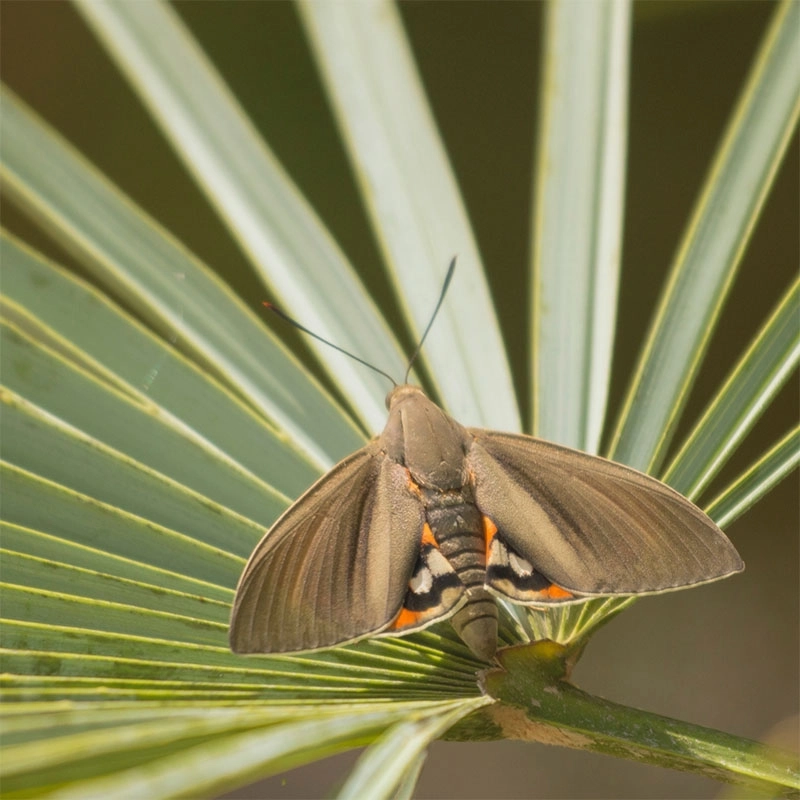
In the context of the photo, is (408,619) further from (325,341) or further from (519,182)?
(519,182)

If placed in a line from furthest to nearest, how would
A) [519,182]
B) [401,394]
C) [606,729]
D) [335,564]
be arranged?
[519,182] → [401,394] → [335,564] → [606,729]

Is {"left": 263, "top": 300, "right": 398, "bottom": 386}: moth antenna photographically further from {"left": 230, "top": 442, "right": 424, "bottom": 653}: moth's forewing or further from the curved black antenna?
{"left": 230, "top": 442, "right": 424, "bottom": 653}: moth's forewing

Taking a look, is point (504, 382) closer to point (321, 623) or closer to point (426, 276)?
point (426, 276)

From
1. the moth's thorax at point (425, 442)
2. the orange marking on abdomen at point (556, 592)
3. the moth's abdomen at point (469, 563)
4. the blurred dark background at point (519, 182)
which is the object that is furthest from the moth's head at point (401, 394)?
the blurred dark background at point (519, 182)

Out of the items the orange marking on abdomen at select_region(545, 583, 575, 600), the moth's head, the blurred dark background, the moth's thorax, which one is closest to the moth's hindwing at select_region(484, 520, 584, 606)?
the orange marking on abdomen at select_region(545, 583, 575, 600)

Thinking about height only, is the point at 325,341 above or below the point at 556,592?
above

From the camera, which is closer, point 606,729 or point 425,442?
point 606,729

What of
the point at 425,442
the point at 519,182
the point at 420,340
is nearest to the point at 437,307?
the point at 420,340

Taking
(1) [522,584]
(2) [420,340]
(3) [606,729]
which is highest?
(2) [420,340]

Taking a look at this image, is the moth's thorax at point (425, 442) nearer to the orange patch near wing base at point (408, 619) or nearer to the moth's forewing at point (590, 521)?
the moth's forewing at point (590, 521)
